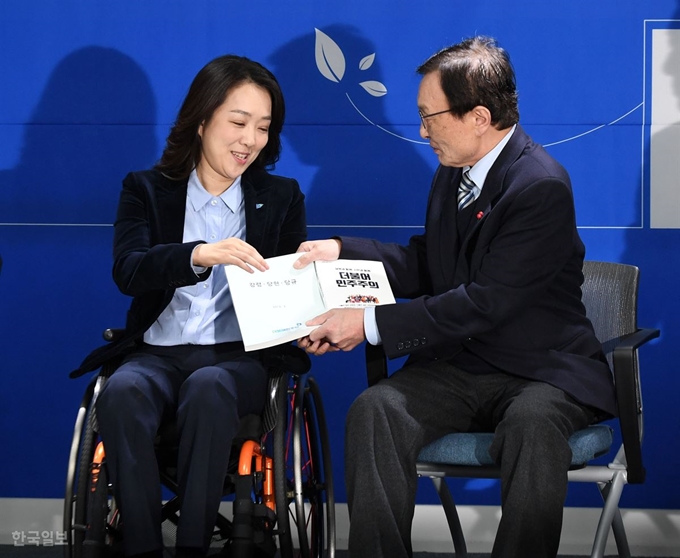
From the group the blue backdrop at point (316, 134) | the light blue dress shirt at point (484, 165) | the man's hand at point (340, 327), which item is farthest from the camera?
the blue backdrop at point (316, 134)

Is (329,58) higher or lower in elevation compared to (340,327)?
higher

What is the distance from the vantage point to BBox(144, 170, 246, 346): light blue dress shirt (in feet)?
8.49

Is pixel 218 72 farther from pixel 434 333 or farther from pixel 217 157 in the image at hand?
pixel 434 333

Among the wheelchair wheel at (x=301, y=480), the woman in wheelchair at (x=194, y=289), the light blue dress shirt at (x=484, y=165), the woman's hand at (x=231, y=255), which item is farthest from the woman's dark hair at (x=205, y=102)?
the wheelchair wheel at (x=301, y=480)

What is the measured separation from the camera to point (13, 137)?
11.0 ft

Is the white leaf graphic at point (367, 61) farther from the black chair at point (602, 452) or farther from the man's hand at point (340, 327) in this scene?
the black chair at point (602, 452)

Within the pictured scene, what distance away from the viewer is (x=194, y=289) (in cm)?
262

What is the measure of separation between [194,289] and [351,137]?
3.16 ft

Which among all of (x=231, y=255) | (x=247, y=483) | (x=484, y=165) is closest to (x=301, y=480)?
(x=247, y=483)

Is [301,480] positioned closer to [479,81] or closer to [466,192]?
[466,192]

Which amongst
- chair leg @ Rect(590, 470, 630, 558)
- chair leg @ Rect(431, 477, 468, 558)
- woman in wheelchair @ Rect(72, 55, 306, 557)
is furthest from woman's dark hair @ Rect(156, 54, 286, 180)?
chair leg @ Rect(590, 470, 630, 558)

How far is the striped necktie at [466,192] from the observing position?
101 inches

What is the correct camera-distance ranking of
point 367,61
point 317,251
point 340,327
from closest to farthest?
point 340,327
point 317,251
point 367,61

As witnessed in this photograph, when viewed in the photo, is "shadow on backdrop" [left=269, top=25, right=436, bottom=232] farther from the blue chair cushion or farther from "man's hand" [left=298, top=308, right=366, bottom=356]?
the blue chair cushion
